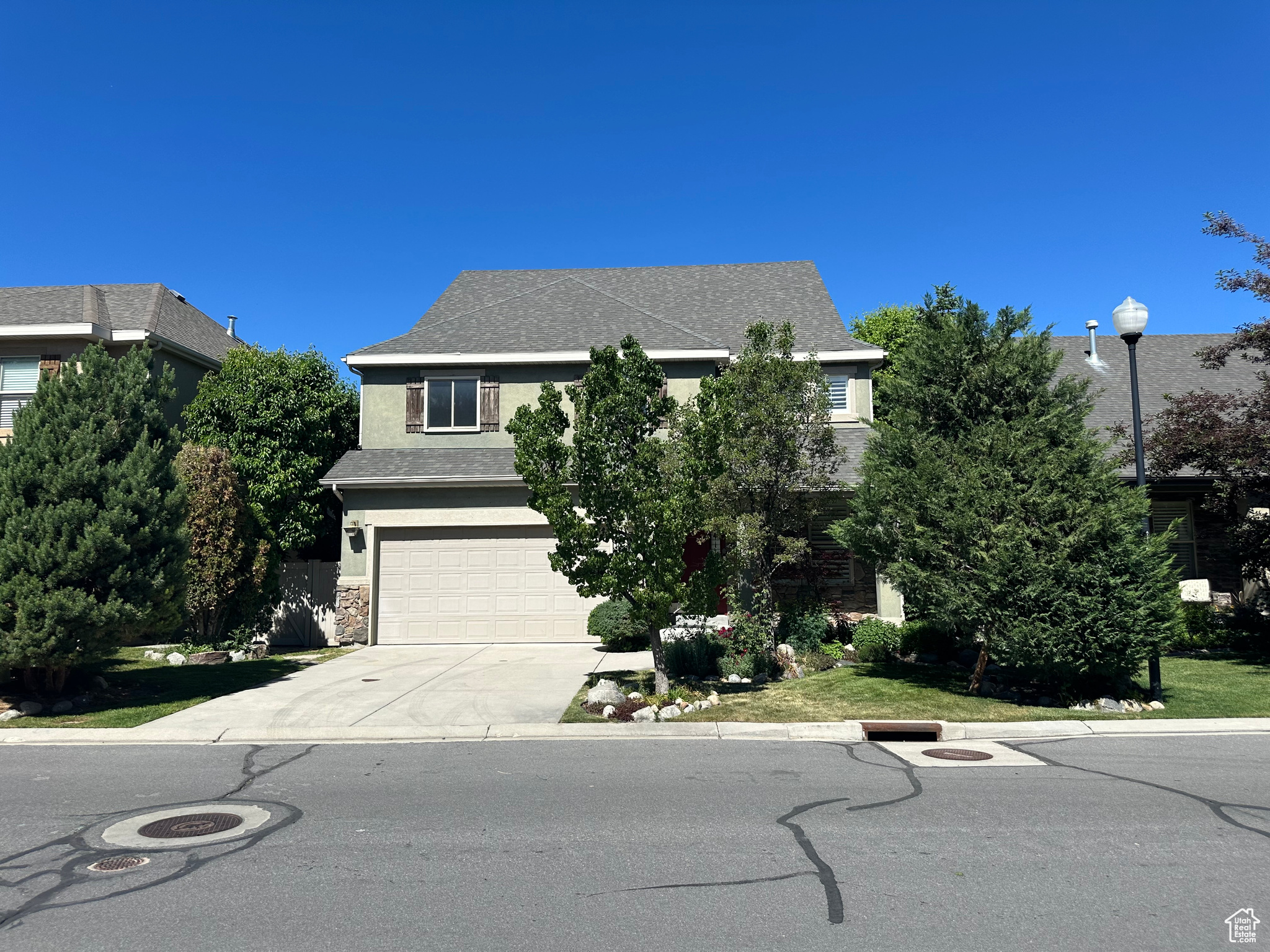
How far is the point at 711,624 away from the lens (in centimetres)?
1734

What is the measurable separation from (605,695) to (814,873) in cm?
650

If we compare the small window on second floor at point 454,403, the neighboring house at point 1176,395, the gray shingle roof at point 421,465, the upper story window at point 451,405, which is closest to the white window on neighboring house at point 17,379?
the gray shingle roof at point 421,465

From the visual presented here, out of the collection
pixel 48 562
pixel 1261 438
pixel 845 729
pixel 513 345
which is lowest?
pixel 845 729

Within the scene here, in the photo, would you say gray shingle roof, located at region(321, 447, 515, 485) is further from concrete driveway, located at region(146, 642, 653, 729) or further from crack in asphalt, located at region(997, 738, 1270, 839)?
crack in asphalt, located at region(997, 738, 1270, 839)

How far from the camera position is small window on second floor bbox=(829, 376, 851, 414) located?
66.5ft

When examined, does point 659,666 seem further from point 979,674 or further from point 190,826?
point 190,826

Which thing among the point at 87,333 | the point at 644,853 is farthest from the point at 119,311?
the point at 644,853

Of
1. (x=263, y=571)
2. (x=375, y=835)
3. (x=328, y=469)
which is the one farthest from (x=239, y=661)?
(x=375, y=835)

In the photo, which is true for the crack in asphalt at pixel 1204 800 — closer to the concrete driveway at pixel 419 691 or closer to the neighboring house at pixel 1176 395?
the concrete driveway at pixel 419 691

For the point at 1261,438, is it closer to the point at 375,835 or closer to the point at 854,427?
the point at 854,427

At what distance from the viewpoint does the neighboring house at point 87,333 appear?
1995 centimetres

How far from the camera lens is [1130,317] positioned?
11.8 meters

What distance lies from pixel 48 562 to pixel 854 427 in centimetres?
1553

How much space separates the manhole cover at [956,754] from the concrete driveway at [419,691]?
4593 mm
